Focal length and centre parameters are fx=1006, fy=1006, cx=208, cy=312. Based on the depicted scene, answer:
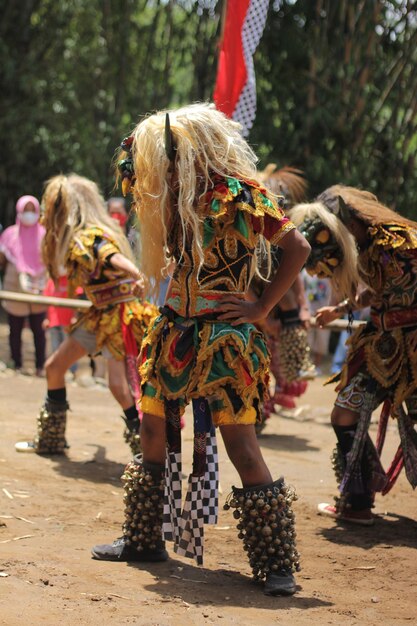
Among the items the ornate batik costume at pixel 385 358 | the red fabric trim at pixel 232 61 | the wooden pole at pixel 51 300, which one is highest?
the red fabric trim at pixel 232 61

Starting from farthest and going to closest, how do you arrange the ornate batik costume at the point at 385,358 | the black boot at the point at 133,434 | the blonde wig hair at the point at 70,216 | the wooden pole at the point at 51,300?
the wooden pole at the point at 51,300 → the blonde wig hair at the point at 70,216 → the black boot at the point at 133,434 → the ornate batik costume at the point at 385,358

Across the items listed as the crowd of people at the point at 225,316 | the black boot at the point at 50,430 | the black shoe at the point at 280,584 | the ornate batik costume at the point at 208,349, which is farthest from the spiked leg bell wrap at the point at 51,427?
the black shoe at the point at 280,584

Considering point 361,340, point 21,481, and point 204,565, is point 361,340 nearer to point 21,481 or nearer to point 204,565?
point 204,565

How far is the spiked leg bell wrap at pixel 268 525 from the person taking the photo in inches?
152

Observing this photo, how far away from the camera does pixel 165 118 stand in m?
3.83

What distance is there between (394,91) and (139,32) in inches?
186

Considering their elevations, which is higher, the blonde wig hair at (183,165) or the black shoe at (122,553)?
the blonde wig hair at (183,165)

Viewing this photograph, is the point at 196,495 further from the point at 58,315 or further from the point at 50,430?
the point at 58,315

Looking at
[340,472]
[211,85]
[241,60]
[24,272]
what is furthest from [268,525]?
[211,85]

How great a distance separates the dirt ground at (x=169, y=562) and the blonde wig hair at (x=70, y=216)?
134 centimetres

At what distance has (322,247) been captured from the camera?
16.4 feet

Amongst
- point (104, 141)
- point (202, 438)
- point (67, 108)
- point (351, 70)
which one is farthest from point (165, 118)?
point (67, 108)

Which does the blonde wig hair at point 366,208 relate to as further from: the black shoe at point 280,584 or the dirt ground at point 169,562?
the black shoe at point 280,584

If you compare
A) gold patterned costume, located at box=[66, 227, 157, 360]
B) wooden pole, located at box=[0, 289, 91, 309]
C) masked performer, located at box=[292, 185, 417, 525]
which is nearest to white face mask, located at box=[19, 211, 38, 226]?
wooden pole, located at box=[0, 289, 91, 309]
